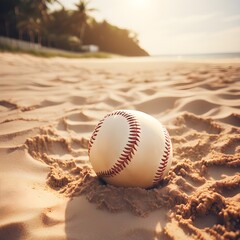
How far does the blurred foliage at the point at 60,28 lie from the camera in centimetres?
2897

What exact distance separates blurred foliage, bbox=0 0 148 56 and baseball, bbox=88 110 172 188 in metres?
29.5

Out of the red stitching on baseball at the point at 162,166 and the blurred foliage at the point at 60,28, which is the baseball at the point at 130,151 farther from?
the blurred foliage at the point at 60,28

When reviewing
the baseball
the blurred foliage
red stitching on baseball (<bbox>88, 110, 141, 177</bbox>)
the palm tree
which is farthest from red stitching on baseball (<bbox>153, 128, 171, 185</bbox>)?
the palm tree

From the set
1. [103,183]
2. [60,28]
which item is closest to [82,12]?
[60,28]

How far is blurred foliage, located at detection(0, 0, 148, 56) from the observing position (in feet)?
95.0

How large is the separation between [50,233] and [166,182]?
1003mm

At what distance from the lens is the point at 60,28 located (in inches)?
1762

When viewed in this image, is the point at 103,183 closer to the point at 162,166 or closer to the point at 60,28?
the point at 162,166

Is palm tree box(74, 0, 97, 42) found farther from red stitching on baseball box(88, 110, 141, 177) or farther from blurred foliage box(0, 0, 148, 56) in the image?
red stitching on baseball box(88, 110, 141, 177)

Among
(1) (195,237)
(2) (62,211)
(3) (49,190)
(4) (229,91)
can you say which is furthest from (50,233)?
(4) (229,91)

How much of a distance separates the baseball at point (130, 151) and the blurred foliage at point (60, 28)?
96.9 ft

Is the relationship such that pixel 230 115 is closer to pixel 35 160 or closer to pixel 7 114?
pixel 35 160

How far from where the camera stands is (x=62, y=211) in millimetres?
1848

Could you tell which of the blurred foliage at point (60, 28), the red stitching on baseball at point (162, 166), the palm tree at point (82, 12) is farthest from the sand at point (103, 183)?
the palm tree at point (82, 12)
